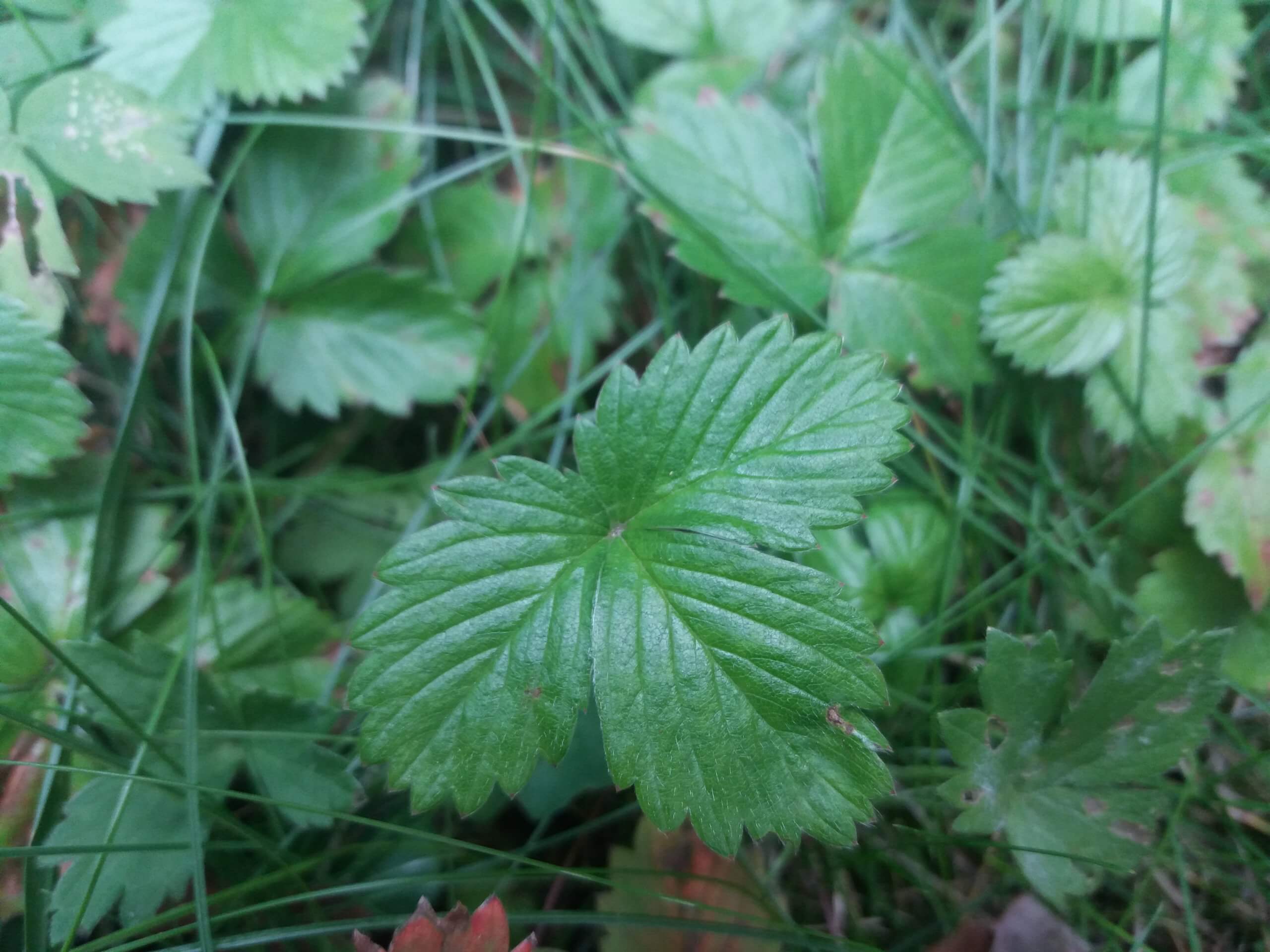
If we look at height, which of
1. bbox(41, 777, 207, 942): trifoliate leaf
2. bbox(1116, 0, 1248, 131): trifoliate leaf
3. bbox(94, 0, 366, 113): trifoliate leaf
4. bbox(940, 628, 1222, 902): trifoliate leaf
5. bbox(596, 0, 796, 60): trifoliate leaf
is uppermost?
bbox(1116, 0, 1248, 131): trifoliate leaf

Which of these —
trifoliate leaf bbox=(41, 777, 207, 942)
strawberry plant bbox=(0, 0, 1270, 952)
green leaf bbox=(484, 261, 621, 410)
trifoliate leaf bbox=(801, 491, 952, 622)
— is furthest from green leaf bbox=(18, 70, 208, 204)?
trifoliate leaf bbox=(801, 491, 952, 622)

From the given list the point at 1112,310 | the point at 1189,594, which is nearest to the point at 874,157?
the point at 1112,310

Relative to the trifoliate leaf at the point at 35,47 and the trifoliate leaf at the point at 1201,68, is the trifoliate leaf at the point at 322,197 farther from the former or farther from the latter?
the trifoliate leaf at the point at 1201,68

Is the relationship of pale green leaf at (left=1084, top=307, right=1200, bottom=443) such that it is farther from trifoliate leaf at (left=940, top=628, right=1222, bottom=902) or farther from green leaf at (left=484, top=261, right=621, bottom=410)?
green leaf at (left=484, top=261, right=621, bottom=410)

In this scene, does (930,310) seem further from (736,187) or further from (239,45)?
(239,45)

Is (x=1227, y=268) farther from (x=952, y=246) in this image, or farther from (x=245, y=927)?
(x=245, y=927)
